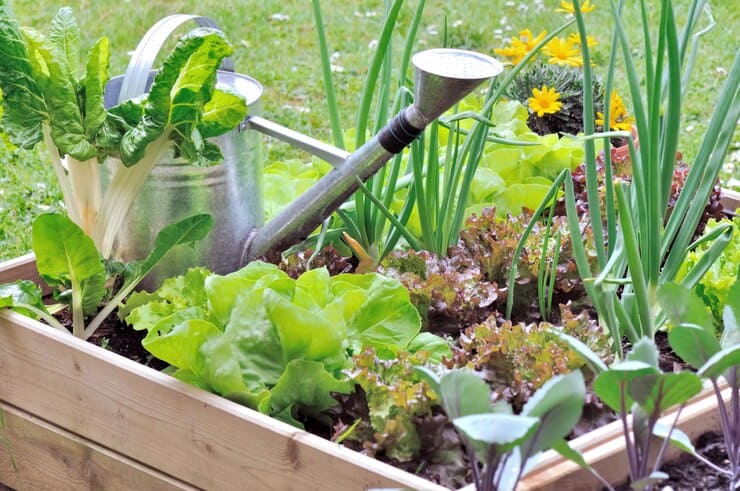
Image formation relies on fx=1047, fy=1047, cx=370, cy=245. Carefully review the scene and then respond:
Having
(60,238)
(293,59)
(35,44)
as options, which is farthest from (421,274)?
(293,59)

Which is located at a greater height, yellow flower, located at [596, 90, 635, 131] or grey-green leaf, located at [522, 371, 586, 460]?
grey-green leaf, located at [522, 371, 586, 460]

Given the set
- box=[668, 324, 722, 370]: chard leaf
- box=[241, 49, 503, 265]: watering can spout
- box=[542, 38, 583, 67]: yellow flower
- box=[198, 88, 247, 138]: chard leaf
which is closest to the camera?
box=[668, 324, 722, 370]: chard leaf

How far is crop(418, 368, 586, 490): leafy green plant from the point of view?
886 millimetres

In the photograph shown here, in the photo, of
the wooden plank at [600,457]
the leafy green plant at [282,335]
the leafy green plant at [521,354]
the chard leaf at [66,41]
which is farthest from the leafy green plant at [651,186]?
the chard leaf at [66,41]

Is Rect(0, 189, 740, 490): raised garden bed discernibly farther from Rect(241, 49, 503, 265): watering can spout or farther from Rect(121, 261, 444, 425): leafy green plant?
Rect(241, 49, 503, 265): watering can spout

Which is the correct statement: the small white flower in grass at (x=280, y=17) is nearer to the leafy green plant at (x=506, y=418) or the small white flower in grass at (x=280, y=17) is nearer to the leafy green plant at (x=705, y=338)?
the leafy green plant at (x=705, y=338)

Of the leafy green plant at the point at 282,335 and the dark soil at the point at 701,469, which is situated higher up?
the leafy green plant at the point at 282,335

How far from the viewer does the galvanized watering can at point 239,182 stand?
159 cm

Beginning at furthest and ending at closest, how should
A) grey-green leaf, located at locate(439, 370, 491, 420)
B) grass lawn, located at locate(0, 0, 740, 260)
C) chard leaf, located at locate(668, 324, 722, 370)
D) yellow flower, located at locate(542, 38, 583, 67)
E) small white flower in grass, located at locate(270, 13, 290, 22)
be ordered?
small white flower in grass, located at locate(270, 13, 290, 22) → grass lawn, located at locate(0, 0, 740, 260) → yellow flower, located at locate(542, 38, 583, 67) → chard leaf, located at locate(668, 324, 722, 370) → grey-green leaf, located at locate(439, 370, 491, 420)

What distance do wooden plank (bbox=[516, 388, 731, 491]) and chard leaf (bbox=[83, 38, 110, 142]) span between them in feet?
2.76

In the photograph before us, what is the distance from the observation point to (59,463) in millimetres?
1712

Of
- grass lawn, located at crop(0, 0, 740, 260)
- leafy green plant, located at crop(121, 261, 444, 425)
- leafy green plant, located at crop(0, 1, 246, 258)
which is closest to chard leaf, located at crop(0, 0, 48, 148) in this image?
leafy green plant, located at crop(0, 1, 246, 258)

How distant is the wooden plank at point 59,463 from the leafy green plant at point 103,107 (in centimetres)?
38

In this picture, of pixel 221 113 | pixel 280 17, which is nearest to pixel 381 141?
pixel 221 113
